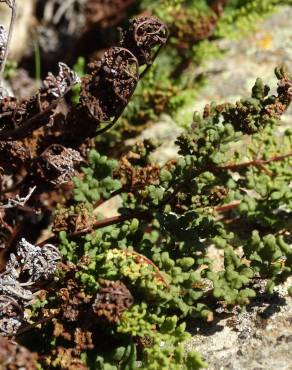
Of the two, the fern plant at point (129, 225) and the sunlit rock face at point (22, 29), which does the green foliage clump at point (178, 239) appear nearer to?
the fern plant at point (129, 225)

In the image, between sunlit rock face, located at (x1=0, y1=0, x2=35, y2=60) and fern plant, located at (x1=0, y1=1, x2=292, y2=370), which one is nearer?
fern plant, located at (x1=0, y1=1, x2=292, y2=370)

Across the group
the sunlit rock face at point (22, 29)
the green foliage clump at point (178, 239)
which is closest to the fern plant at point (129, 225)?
the green foliage clump at point (178, 239)

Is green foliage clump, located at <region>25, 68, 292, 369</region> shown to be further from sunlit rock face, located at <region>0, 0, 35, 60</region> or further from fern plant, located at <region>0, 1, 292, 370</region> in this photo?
sunlit rock face, located at <region>0, 0, 35, 60</region>

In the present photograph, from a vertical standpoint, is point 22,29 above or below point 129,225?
above

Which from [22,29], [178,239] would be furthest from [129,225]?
[22,29]

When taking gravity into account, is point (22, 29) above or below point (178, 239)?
above

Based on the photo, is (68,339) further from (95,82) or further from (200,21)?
(200,21)

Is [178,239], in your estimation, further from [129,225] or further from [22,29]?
[22,29]

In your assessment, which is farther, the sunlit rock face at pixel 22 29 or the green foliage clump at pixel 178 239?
the sunlit rock face at pixel 22 29

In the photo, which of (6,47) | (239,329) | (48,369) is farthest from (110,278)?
(6,47)

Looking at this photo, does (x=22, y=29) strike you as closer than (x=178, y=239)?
No

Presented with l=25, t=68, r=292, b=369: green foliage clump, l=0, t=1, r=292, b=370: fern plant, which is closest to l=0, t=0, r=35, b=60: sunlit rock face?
l=0, t=1, r=292, b=370: fern plant

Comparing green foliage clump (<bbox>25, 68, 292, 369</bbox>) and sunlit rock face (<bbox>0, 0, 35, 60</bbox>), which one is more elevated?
sunlit rock face (<bbox>0, 0, 35, 60</bbox>)
